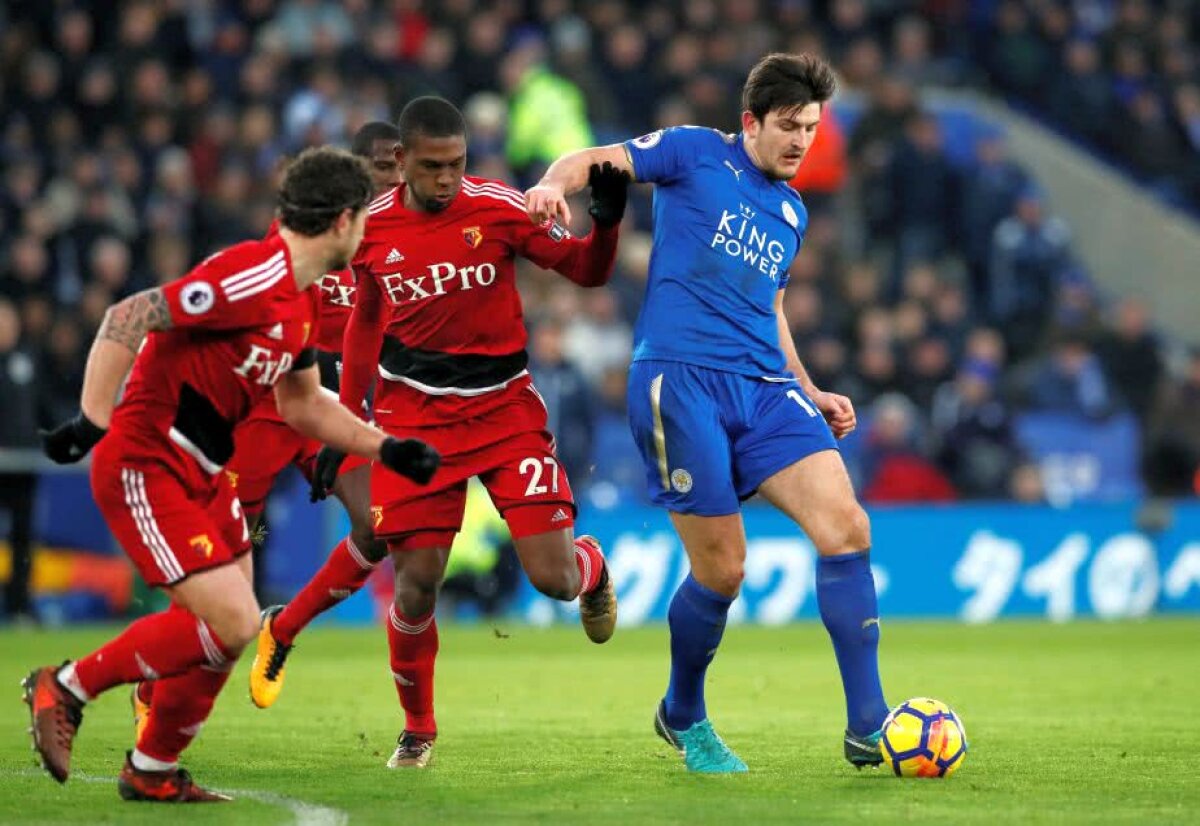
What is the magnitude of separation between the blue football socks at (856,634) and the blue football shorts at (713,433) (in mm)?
446

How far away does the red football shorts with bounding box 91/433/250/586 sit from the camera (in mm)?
6723

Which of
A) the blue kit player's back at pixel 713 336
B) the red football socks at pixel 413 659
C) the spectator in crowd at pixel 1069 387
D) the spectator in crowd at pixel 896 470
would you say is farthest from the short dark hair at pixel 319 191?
the spectator in crowd at pixel 1069 387

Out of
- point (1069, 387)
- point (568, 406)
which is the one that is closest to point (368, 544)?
point (568, 406)

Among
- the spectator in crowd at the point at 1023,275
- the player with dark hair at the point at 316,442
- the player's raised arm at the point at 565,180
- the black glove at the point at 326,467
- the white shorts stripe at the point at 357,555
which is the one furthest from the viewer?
the spectator in crowd at the point at 1023,275

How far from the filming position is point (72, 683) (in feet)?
22.3

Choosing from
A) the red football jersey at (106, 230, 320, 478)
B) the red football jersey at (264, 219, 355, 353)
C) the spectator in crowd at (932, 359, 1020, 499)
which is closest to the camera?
the red football jersey at (106, 230, 320, 478)

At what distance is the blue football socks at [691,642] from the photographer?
7773mm

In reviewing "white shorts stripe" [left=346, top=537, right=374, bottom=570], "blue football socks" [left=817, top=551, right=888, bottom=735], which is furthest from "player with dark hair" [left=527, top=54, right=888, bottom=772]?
"white shorts stripe" [left=346, top=537, right=374, bottom=570]

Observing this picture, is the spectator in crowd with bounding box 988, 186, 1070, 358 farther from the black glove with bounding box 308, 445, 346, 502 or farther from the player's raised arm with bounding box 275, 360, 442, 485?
the player's raised arm with bounding box 275, 360, 442, 485

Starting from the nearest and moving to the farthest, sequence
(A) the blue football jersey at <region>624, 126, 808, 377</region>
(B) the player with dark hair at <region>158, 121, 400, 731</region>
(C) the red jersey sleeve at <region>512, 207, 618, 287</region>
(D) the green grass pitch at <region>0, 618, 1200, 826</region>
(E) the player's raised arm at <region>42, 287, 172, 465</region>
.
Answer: (E) the player's raised arm at <region>42, 287, 172, 465</region>, (D) the green grass pitch at <region>0, 618, 1200, 826</region>, (A) the blue football jersey at <region>624, 126, 808, 377</region>, (C) the red jersey sleeve at <region>512, 207, 618, 287</region>, (B) the player with dark hair at <region>158, 121, 400, 731</region>

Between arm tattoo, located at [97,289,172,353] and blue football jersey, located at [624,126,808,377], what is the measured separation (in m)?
1.94

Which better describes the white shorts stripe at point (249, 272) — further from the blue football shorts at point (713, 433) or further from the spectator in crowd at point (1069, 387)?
the spectator in crowd at point (1069, 387)

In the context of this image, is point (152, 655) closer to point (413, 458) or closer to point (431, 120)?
point (413, 458)

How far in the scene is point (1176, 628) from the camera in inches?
615
